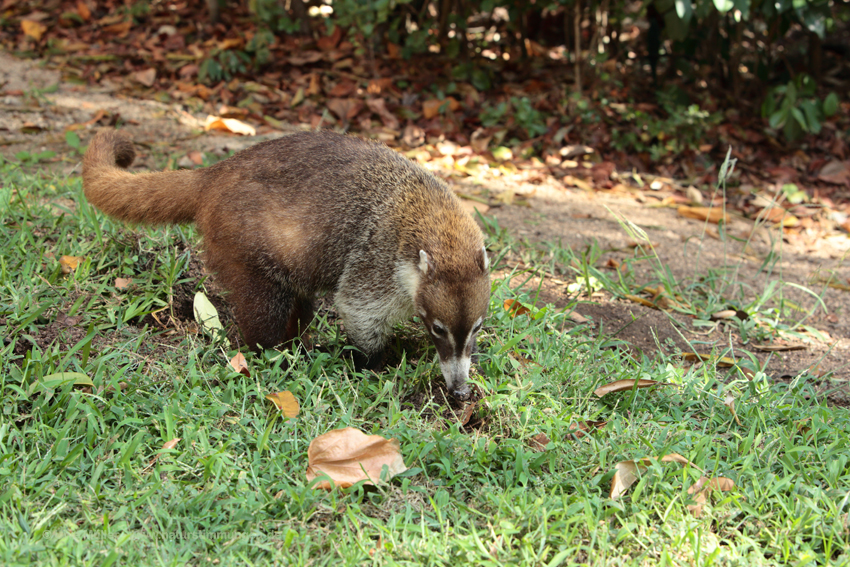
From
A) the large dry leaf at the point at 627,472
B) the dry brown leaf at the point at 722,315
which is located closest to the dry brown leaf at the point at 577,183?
the dry brown leaf at the point at 722,315

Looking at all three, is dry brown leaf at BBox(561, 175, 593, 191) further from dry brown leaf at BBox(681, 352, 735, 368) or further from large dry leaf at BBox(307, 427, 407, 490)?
large dry leaf at BBox(307, 427, 407, 490)

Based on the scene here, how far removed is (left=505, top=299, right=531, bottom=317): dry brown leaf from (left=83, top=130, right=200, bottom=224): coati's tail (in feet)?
5.21

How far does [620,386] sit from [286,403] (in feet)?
4.53

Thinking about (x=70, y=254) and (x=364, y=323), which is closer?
(x=364, y=323)

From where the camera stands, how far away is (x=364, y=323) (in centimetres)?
309

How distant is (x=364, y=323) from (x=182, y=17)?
5.87 meters

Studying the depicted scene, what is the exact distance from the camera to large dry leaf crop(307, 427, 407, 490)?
2377 mm

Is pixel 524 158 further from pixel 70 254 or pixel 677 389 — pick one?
pixel 70 254

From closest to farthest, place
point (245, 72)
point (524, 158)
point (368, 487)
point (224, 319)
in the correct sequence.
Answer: point (368, 487)
point (224, 319)
point (524, 158)
point (245, 72)

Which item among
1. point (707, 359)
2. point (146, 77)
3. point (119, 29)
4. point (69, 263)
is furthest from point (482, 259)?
point (119, 29)

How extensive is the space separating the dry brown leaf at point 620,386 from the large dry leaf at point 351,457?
A: 37.0 inches

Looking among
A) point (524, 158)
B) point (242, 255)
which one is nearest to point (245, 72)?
point (524, 158)

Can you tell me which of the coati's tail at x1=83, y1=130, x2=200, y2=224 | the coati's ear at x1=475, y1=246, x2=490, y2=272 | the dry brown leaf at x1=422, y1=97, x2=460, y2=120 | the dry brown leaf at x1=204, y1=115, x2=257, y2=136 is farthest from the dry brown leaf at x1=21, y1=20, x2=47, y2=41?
the coati's ear at x1=475, y1=246, x2=490, y2=272

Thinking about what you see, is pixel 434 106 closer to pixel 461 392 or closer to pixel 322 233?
pixel 322 233
